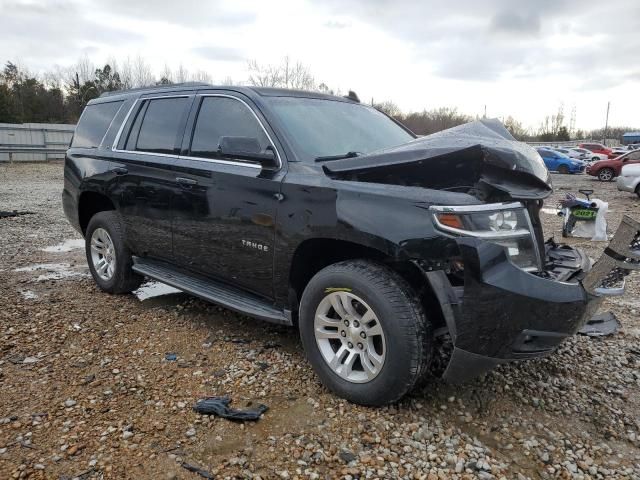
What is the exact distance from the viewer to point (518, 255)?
2.62 m

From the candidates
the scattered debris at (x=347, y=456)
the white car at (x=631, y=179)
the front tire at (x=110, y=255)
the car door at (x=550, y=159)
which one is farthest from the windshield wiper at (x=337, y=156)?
the car door at (x=550, y=159)

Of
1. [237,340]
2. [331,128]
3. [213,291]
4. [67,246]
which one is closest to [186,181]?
[213,291]

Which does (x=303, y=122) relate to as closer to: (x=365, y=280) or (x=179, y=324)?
(x=365, y=280)

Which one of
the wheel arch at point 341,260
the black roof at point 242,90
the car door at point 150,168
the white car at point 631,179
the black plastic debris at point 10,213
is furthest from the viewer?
the white car at point 631,179

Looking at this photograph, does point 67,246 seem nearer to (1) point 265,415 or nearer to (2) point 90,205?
(2) point 90,205

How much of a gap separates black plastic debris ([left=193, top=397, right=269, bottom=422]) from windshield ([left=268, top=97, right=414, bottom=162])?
1591 millimetres

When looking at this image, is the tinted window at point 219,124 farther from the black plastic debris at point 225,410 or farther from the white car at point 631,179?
the white car at point 631,179

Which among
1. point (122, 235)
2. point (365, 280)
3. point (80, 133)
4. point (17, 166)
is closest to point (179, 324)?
point (122, 235)

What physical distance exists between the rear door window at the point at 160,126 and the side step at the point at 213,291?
1.03 metres

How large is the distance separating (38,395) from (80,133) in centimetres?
322

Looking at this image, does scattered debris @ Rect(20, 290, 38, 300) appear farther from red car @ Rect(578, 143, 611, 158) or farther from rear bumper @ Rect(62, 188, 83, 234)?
red car @ Rect(578, 143, 611, 158)

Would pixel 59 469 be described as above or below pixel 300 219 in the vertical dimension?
below

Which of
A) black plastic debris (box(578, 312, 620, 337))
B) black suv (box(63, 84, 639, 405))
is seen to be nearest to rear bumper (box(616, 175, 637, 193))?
black plastic debris (box(578, 312, 620, 337))

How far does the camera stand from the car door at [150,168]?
409 centimetres
